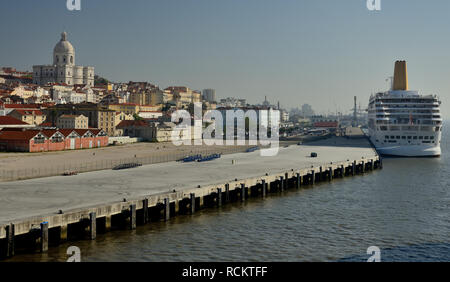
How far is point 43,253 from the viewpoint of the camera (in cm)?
2692

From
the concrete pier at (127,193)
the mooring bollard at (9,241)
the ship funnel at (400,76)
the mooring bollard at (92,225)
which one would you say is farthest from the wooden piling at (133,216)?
the ship funnel at (400,76)

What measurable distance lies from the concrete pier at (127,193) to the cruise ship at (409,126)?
30217mm

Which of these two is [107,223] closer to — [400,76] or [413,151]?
[413,151]

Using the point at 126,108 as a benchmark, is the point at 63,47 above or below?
above

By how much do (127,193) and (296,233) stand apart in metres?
12.5

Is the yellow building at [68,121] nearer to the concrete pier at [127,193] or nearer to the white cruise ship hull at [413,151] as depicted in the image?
the concrete pier at [127,193]

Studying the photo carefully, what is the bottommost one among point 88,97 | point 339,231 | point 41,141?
point 339,231

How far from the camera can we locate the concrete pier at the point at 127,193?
28.7m

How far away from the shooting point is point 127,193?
37.8m

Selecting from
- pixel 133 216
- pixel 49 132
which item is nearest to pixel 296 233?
pixel 133 216
